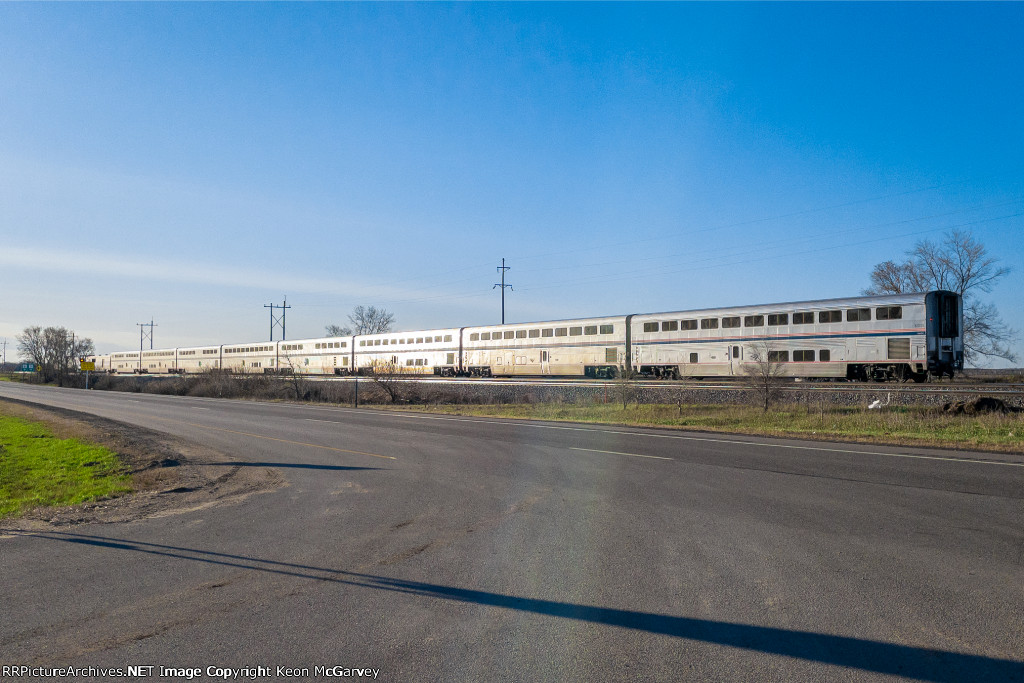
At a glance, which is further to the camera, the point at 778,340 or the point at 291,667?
the point at 778,340

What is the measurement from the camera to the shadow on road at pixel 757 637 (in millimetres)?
4026

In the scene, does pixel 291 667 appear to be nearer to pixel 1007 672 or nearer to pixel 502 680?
pixel 502 680

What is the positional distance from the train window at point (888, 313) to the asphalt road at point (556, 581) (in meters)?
20.8

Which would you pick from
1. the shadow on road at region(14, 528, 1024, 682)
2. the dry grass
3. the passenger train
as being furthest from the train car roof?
the shadow on road at region(14, 528, 1024, 682)

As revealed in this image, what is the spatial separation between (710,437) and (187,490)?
12738 mm

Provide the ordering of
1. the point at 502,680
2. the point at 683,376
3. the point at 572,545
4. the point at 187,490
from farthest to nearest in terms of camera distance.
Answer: the point at 683,376, the point at 187,490, the point at 572,545, the point at 502,680

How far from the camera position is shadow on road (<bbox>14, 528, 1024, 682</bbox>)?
403cm

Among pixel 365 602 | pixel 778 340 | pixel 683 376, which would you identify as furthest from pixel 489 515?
pixel 683 376

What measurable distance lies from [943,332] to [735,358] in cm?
928

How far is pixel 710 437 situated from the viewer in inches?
710

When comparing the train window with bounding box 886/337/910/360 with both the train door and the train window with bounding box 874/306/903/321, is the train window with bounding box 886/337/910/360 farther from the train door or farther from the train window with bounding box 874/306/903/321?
the train door

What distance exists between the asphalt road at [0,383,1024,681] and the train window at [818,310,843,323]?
21.8 m

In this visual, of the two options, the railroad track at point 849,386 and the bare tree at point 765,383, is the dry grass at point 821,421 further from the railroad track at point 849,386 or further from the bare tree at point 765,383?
the railroad track at point 849,386

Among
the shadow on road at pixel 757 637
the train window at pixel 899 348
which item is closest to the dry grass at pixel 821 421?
the train window at pixel 899 348
